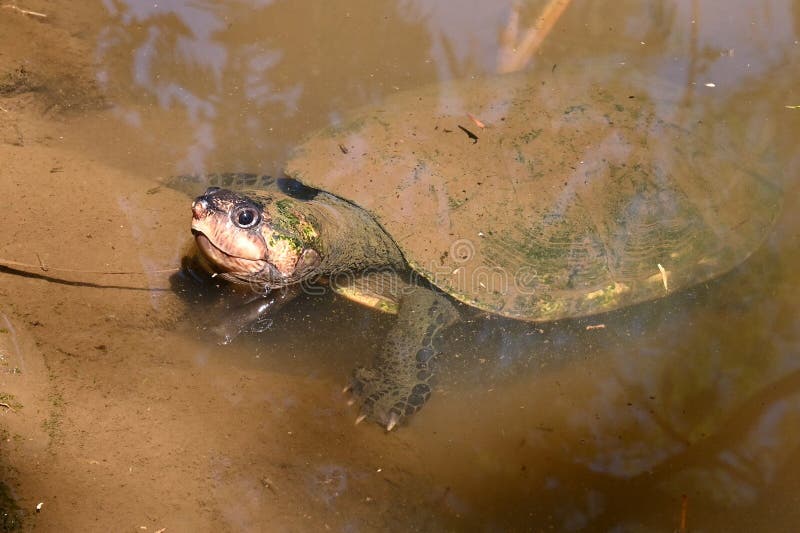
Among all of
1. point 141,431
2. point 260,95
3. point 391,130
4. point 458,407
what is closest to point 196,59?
point 260,95

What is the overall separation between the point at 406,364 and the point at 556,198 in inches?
53.3

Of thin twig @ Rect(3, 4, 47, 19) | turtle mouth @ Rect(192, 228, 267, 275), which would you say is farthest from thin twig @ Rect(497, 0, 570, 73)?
thin twig @ Rect(3, 4, 47, 19)

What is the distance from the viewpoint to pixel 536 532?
2506 millimetres

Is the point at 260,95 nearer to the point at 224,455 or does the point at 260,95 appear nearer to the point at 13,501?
the point at 224,455

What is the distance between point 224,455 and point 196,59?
11.5 ft

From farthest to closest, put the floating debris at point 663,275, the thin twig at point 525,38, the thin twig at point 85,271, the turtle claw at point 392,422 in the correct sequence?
the thin twig at point 525,38
the floating debris at point 663,275
the turtle claw at point 392,422
the thin twig at point 85,271

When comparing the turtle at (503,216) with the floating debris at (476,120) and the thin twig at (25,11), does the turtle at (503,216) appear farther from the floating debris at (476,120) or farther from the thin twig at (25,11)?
the thin twig at (25,11)

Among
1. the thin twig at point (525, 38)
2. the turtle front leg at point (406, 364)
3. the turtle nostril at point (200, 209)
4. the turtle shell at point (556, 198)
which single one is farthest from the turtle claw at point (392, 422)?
the thin twig at point (525, 38)

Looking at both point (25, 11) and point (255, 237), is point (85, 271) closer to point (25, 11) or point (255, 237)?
point (255, 237)

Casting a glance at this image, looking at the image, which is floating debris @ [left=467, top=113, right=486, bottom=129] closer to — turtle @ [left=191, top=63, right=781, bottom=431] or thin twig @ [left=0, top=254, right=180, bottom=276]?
turtle @ [left=191, top=63, right=781, bottom=431]

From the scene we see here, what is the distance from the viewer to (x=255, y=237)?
3.04 meters

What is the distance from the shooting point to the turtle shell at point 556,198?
3076mm

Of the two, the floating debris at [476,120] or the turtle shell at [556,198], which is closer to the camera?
the turtle shell at [556,198]

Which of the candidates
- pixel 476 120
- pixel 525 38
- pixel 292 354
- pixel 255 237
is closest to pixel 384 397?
pixel 292 354
